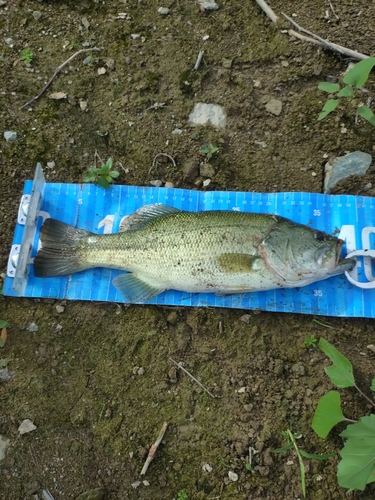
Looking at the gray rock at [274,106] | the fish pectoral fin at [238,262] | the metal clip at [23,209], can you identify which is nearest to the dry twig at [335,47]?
the gray rock at [274,106]

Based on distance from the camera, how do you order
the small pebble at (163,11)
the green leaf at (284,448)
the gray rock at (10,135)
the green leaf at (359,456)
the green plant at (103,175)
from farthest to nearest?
the small pebble at (163,11), the gray rock at (10,135), the green plant at (103,175), the green leaf at (284,448), the green leaf at (359,456)

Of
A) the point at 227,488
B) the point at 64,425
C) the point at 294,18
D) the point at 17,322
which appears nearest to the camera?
the point at 227,488

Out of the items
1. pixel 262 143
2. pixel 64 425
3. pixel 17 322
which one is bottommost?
pixel 64 425

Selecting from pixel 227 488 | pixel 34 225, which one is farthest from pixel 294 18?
pixel 227 488

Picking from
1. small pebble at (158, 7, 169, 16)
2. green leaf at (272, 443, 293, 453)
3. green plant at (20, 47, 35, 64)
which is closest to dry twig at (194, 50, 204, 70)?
small pebble at (158, 7, 169, 16)

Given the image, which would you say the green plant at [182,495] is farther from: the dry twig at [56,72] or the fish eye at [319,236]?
the dry twig at [56,72]

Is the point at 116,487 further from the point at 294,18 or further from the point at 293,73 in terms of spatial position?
the point at 294,18

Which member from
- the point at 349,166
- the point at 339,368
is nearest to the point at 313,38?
the point at 349,166
